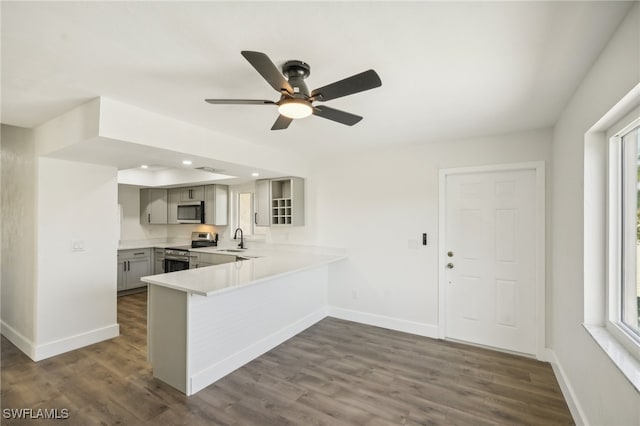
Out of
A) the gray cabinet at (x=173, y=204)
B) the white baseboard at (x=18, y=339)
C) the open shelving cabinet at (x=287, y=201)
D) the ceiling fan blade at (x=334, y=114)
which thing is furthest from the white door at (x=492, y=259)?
the gray cabinet at (x=173, y=204)

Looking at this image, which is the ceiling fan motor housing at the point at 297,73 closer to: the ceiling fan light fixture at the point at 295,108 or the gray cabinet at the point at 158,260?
the ceiling fan light fixture at the point at 295,108

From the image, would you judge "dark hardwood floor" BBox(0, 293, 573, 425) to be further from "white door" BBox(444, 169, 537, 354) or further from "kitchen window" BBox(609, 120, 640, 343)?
"kitchen window" BBox(609, 120, 640, 343)

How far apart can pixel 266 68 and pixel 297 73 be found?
386 millimetres

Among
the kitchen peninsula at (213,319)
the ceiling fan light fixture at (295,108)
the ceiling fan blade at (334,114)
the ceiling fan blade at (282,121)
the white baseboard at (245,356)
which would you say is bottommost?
the white baseboard at (245,356)

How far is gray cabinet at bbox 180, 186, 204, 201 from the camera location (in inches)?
222

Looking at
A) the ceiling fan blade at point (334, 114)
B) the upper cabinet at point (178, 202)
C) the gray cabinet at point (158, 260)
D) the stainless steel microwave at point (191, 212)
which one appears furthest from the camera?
the gray cabinet at point (158, 260)

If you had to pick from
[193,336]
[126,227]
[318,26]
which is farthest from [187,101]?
[126,227]

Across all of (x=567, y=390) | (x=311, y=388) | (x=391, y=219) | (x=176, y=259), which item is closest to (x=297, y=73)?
(x=311, y=388)

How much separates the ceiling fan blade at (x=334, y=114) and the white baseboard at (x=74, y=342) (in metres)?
3.57

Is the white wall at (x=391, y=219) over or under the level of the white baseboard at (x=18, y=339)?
over

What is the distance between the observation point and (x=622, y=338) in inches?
65.4

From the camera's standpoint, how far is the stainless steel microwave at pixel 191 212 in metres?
5.60

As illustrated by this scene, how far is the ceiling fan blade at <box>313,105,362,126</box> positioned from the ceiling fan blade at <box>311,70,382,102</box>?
14 cm

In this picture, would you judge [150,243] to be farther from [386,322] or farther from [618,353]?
[618,353]
